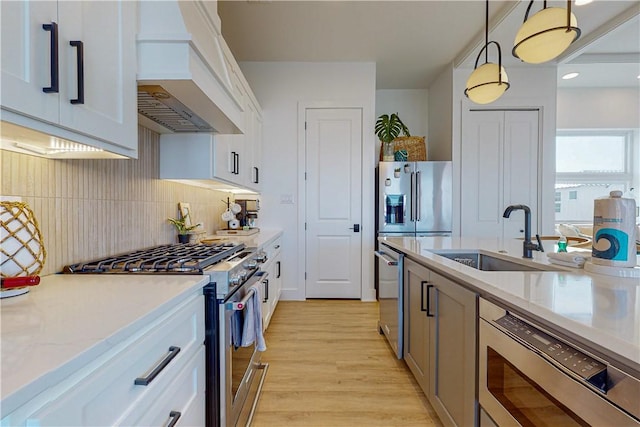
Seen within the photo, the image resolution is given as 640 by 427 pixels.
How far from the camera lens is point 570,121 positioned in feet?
17.2

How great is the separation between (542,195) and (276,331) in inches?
146

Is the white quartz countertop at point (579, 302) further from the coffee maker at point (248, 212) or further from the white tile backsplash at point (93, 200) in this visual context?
the coffee maker at point (248, 212)

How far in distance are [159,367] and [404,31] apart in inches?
144

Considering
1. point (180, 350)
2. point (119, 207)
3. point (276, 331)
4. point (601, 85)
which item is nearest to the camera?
point (180, 350)

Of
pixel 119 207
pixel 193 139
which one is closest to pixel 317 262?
pixel 193 139

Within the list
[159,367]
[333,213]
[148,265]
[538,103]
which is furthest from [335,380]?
[538,103]

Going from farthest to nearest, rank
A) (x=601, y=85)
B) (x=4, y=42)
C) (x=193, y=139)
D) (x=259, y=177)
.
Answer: (x=601, y=85) < (x=259, y=177) < (x=193, y=139) < (x=4, y=42)

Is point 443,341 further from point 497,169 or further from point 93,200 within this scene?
point 497,169

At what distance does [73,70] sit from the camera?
88cm

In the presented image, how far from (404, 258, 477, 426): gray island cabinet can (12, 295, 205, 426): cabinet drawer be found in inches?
41.4

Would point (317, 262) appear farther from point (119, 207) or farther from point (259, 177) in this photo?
point (119, 207)

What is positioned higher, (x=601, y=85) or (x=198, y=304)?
(x=601, y=85)

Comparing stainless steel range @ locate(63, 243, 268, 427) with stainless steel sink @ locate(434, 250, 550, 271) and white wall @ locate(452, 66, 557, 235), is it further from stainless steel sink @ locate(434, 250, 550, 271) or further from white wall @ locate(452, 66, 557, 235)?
white wall @ locate(452, 66, 557, 235)

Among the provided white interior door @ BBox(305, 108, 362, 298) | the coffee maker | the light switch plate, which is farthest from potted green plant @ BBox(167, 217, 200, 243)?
white interior door @ BBox(305, 108, 362, 298)
